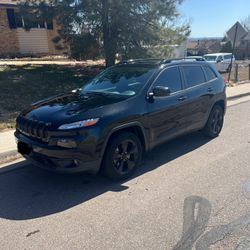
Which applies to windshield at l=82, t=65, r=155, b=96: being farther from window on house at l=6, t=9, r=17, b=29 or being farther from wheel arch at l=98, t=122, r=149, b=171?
window on house at l=6, t=9, r=17, b=29

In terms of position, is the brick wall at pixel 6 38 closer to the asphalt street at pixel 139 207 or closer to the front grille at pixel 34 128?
the asphalt street at pixel 139 207

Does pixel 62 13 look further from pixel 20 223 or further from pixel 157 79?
pixel 20 223

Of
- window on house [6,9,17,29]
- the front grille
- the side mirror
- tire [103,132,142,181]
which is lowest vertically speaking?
tire [103,132,142,181]

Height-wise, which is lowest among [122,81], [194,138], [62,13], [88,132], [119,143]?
[194,138]

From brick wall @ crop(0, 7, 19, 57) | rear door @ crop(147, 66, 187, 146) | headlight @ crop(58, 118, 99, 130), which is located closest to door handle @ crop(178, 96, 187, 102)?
rear door @ crop(147, 66, 187, 146)

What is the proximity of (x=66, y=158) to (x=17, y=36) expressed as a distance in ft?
61.7

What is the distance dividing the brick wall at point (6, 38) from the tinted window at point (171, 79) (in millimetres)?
17153

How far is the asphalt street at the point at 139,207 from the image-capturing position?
3078mm

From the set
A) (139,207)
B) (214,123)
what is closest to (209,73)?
(214,123)

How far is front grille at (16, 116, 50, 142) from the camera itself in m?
3.99

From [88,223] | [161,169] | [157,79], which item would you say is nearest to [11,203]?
[88,223]

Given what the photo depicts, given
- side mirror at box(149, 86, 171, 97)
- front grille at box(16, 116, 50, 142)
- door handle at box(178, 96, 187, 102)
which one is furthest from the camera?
door handle at box(178, 96, 187, 102)

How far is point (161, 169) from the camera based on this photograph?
486 centimetres

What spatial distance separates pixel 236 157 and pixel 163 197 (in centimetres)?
199
